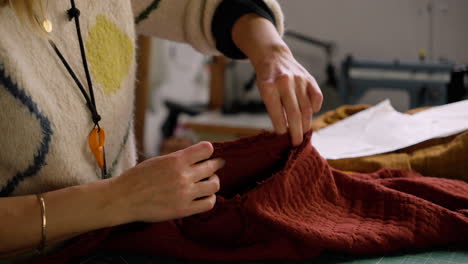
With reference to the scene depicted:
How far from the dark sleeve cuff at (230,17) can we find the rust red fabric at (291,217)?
272 millimetres

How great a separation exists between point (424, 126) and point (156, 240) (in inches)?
19.6

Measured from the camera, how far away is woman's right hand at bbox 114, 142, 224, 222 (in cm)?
49

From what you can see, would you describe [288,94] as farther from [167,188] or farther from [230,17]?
[230,17]

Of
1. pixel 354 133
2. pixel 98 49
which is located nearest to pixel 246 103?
pixel 354 133

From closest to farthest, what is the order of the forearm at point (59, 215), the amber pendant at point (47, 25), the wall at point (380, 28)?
the forearm at point (59, 215)
the amber pendant at point (47, 25)
the wall at point (380, 28)

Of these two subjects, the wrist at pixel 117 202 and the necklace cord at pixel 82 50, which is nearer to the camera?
the wrist at pixel 117 202

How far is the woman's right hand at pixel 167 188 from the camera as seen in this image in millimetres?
491

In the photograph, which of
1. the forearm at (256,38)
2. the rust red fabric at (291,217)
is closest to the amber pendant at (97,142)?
the rust red fabric at (291,217)

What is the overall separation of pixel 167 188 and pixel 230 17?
14.6 inches

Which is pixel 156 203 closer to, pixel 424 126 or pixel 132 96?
pixel 132 96

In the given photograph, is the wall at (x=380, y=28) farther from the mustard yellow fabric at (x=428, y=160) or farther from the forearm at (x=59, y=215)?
the forearm at (x=59, y=215)

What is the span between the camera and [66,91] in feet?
1.97

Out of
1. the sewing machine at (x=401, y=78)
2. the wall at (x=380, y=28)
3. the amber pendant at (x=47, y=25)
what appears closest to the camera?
the amber pendant at (x=47, y=25)

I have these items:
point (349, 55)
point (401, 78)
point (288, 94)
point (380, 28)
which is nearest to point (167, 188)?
point (288, 94)
